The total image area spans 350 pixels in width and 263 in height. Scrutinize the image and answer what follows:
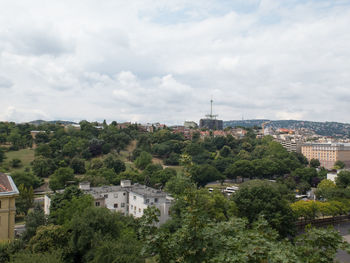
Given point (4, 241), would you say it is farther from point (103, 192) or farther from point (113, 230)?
point (103, 192)

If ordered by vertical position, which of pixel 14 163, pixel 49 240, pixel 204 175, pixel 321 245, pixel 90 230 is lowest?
pixel 204 175

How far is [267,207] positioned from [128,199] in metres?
16.2

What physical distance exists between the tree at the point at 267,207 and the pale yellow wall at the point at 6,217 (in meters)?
17.8

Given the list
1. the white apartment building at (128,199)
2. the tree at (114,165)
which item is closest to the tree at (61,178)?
the tree at (114,165)

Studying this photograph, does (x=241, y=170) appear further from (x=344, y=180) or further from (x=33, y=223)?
(x=33, y=223)

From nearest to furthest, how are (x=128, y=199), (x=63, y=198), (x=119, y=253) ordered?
1. (x=119, y=253)
2. (x=63, y=198)
3. (x=128, y=199)

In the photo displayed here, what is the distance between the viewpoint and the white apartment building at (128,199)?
28.2 metres

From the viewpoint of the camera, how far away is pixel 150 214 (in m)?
6.74

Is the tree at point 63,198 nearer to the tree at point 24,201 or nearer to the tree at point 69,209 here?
the tree at point 69,209

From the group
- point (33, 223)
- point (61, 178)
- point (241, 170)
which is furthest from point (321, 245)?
point (241, 170)

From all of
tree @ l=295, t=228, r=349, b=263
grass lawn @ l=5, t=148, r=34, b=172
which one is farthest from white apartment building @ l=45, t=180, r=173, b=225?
grass lawn @ l=5, t=148, r=34, b=172

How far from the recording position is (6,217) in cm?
1491

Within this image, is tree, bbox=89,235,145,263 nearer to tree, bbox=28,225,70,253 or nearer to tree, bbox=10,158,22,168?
tree, bbox=28,225,70,253

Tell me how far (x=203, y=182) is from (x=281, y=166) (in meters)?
19.7
